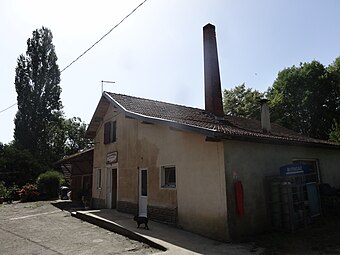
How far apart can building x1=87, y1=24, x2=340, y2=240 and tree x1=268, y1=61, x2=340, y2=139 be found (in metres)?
17.1

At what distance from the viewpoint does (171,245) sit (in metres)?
7.01

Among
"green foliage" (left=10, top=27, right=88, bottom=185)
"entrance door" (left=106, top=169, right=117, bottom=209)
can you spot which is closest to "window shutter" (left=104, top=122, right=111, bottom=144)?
"entrance door" (left=106, top=169, right=117, bottom=209)

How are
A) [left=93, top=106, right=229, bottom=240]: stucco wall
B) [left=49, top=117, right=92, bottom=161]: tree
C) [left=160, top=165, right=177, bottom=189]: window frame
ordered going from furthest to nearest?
[left=49, top=117, right=92, bottom=161]: tree < [left=160, top=165, right=177, bottom=189]: window frame < [left=93, top=106, right=229, bottom=240]: stucco wall

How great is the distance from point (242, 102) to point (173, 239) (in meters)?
26.3

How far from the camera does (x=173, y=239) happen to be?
7652 millimetres

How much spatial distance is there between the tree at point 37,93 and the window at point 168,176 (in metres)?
24.6

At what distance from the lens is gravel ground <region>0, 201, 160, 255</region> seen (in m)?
7.01

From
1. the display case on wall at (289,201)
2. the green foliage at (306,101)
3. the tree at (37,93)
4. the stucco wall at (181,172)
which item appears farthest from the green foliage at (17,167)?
the display case on wall at (289,201)

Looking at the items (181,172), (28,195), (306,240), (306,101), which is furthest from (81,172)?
(306,101)

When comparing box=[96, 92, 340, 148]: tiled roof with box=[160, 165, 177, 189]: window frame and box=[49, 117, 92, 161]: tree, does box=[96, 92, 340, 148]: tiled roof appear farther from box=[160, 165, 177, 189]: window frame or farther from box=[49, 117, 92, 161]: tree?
box=[49, 117, 92, 161]: tree

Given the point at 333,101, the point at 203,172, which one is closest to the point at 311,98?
the point at 333,101

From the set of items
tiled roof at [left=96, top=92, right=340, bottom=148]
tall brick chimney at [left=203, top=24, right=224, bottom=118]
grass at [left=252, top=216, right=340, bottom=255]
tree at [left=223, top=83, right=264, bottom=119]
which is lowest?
grass at [left=252, top=216, right=340, bottom=255]

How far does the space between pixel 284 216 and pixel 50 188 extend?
710 inches

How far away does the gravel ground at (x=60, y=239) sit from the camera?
701cm
